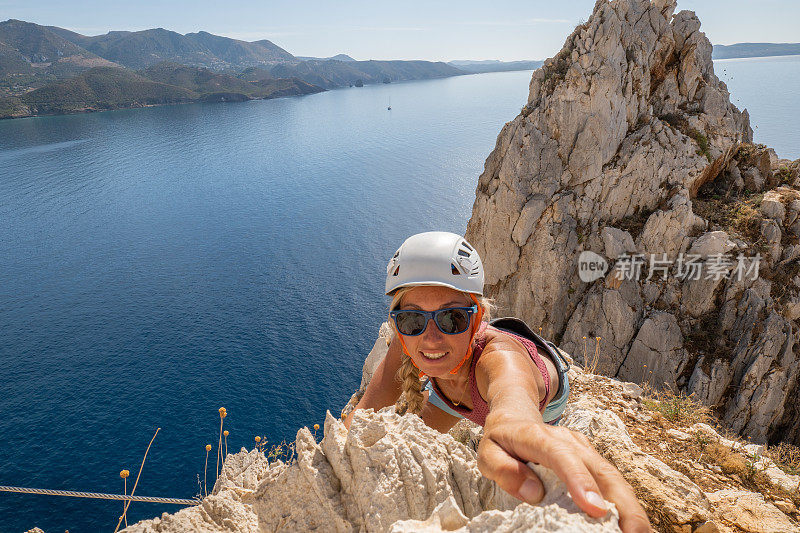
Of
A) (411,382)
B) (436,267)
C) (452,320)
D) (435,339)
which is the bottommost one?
(411,382)

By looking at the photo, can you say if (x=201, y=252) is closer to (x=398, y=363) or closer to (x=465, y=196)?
(x=465, y=196)

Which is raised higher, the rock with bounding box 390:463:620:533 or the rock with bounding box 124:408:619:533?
the rock with bounding box 390:463:620:533

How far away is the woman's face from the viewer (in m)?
3.52

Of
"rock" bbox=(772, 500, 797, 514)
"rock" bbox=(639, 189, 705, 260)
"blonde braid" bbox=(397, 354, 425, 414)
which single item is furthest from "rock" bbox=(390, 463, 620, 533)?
"rock" bbox=(639, 189, 705, 260)

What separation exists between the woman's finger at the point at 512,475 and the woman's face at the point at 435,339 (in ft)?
4.80

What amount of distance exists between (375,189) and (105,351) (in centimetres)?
5433

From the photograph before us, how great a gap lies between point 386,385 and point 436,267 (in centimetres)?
166

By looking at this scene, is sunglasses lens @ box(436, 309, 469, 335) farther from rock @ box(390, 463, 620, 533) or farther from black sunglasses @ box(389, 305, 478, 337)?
rock @ box(390, 463, 620, 533)

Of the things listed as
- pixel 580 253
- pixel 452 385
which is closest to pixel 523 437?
pixel 452 385

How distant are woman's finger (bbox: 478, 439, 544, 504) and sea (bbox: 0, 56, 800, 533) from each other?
24.5ft

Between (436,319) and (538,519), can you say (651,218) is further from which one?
(538,519)

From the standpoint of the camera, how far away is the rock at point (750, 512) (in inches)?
168

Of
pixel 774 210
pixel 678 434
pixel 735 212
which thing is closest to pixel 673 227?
pixel 735 212

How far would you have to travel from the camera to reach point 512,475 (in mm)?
2031
